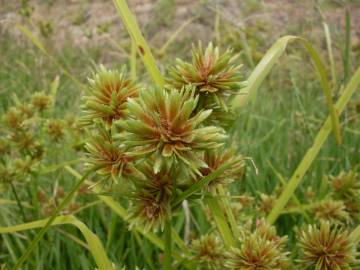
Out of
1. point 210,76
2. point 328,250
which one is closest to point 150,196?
point 210,76

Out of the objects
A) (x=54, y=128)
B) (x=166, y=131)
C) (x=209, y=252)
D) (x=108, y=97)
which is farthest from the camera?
(x=54, y=128)

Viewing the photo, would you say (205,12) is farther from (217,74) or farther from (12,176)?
(217,74)

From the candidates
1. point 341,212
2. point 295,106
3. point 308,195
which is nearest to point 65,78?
point 295,106

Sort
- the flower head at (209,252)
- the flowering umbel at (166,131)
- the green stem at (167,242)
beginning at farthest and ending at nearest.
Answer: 1. the flower head at (209,252)
2. the green stem at (167,242)
3. the flowering umbel at (166,131)

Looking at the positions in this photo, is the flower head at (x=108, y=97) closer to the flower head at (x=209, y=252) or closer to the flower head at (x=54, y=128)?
the flower head at (x=209, y=252)

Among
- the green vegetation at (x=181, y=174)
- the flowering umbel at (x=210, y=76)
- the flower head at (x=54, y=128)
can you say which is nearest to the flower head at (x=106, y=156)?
the green vegetation at (x=181, y=174)

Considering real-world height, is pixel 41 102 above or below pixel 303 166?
above

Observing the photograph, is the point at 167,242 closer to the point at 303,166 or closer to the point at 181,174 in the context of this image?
the point at 181,174

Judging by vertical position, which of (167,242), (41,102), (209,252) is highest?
(41,102)
